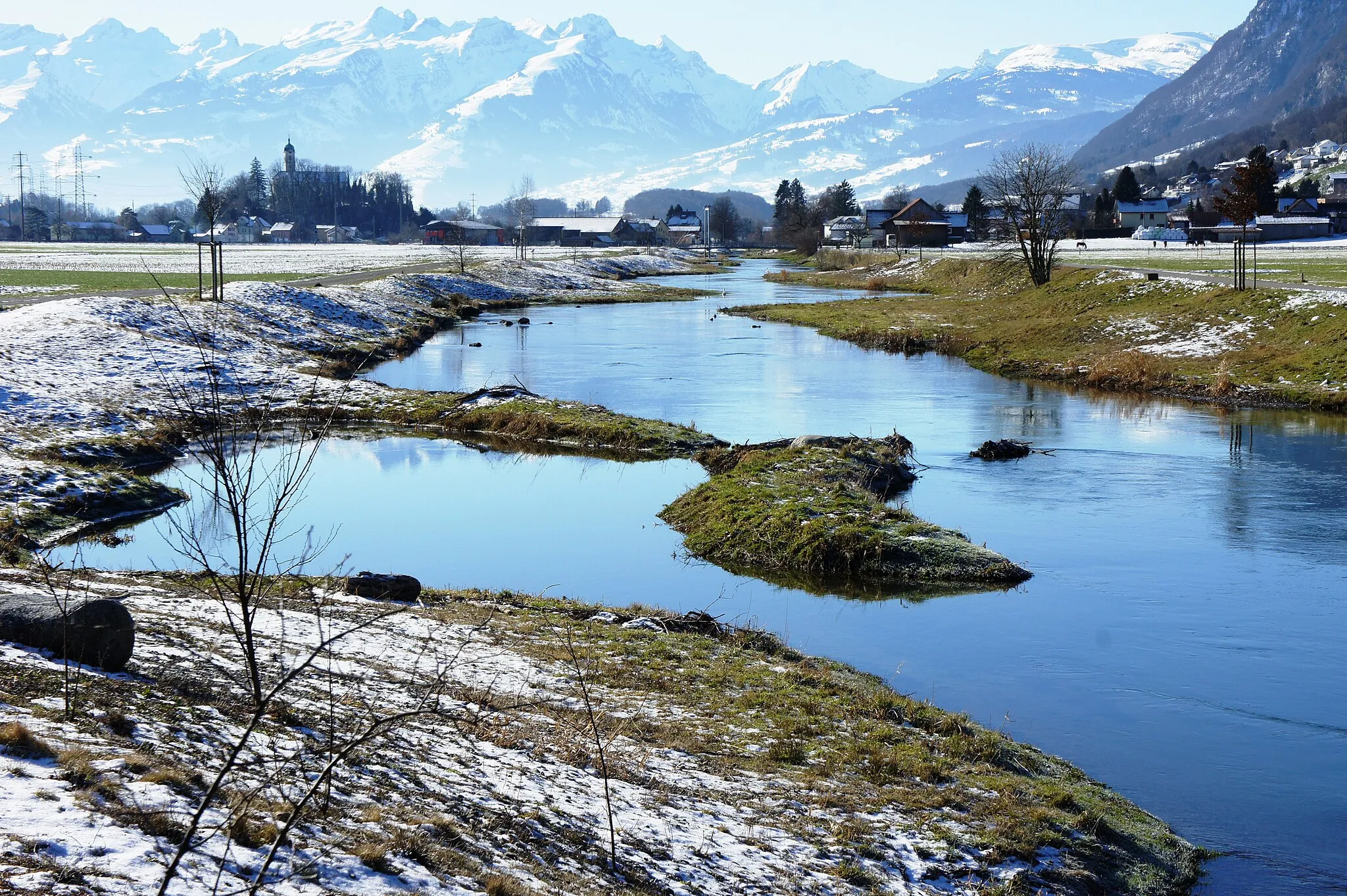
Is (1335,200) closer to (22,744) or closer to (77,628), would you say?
(77,628)

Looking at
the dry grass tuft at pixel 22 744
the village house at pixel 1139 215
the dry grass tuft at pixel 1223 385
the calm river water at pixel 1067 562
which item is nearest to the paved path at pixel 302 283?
the calm river water at pixel 1067 562

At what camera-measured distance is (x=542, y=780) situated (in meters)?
10.5

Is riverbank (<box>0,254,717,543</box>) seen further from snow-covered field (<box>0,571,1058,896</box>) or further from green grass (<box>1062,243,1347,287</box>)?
green grass (<box>1062,243,1347,287</box>)

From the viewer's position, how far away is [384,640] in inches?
575

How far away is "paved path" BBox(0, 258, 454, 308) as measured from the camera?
5169cm

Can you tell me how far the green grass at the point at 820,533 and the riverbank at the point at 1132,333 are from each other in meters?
22.3

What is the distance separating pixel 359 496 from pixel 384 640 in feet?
46.1

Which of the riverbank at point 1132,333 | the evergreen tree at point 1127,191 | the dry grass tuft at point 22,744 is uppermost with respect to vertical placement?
the evergreen tree at point 1127,191

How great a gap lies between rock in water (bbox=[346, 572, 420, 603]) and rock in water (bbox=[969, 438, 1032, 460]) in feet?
62.0

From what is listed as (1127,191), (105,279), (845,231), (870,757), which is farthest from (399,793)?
(1127,191)

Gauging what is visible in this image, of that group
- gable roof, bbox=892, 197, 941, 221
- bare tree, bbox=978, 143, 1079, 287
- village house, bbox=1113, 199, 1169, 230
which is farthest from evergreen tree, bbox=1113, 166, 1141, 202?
bare tree, bbox=978, 143, 1079, 287

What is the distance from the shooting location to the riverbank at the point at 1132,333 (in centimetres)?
4191

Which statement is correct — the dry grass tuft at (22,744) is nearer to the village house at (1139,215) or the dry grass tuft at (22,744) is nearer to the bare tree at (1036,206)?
the bare tree at (1036,206)

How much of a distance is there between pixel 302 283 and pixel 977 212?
111m
